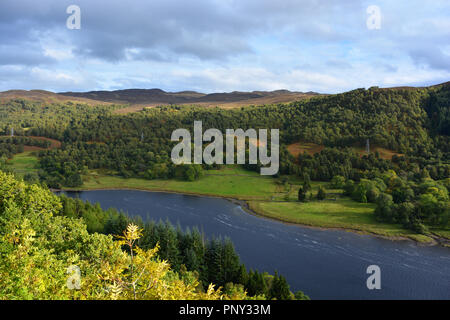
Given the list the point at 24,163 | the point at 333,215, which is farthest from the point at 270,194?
the point at 24,163

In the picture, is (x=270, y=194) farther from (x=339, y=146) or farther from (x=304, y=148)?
(x=339, y=146)

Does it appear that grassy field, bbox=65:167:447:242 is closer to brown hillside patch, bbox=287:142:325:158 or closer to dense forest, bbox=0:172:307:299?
brown hillside patch, bbox=287:142:325:158

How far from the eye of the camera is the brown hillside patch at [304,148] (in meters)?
115

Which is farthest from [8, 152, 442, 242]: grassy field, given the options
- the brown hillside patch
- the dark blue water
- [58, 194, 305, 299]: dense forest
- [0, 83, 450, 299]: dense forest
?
[58, 194, 305, 299]: dense forest

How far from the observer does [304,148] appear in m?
118

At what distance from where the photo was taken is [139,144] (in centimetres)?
13712

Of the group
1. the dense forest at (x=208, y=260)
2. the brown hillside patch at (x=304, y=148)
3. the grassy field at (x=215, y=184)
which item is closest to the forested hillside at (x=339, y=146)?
the brown hillside patch at (x=304, y=148)

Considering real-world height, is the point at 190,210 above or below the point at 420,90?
below

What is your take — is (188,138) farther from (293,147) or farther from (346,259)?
(346,259)

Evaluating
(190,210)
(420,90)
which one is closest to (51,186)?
(190,210)

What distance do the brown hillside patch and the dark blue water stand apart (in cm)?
4909

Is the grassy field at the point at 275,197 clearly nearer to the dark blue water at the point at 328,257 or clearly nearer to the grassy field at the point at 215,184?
the grassy field at the point at 215,184

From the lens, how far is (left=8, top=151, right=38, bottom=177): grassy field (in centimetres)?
11103

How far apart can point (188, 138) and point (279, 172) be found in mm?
51318
